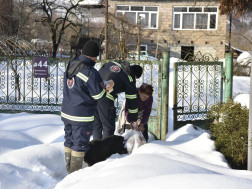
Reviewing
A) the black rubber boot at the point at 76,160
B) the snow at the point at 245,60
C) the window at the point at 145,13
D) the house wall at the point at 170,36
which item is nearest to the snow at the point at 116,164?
the black rubber boot at the point at 76,160

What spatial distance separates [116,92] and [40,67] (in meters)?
2.83

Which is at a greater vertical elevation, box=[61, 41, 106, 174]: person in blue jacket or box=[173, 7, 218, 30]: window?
box=[173, 7, 218, 30]: window

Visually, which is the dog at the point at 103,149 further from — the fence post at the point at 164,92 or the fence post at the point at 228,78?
the fence post at the point at 228,78

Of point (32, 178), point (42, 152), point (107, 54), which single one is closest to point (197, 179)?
point (32, 178)

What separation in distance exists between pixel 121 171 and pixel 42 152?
213 cm

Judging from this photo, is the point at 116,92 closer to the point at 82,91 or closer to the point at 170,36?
the point at 82,91

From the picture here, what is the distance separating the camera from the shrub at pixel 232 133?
16.2 ft

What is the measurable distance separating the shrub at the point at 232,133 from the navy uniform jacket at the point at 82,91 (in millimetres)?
2070

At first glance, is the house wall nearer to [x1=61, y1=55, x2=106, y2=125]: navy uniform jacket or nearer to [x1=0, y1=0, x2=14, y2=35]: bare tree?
[x1=0, y1=0, x2=14, y2=35]: bare tree

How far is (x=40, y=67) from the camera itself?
7.21 meters

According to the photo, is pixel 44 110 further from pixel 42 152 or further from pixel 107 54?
pixel 107 54

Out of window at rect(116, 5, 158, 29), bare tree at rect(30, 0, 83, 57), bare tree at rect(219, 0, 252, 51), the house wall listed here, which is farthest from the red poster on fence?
window at rect(116, 5, 158, 29)

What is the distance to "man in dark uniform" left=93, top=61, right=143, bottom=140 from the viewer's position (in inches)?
191

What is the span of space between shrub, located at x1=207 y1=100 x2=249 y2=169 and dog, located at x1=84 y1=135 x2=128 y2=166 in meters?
1.44
